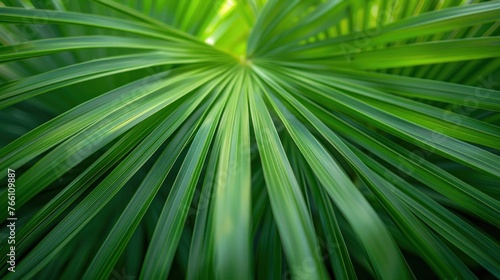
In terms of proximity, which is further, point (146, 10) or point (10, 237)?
point (146, 10)

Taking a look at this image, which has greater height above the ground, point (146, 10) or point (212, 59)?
point (146, 10)

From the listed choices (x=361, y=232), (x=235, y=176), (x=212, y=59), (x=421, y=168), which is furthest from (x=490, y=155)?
(x=212, y=59)

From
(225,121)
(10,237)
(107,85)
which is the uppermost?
(107,85)

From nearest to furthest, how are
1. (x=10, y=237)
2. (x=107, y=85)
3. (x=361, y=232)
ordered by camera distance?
(x=361, y=232) < (x=10, y=237) < (x=107, y=85)

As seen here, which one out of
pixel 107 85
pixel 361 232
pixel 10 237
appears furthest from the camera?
pixel 107 85

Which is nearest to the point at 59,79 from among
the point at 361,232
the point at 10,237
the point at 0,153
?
the point at 0,153

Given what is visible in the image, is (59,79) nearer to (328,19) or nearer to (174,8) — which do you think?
(174,8)

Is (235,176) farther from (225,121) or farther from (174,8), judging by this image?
(174,8)
